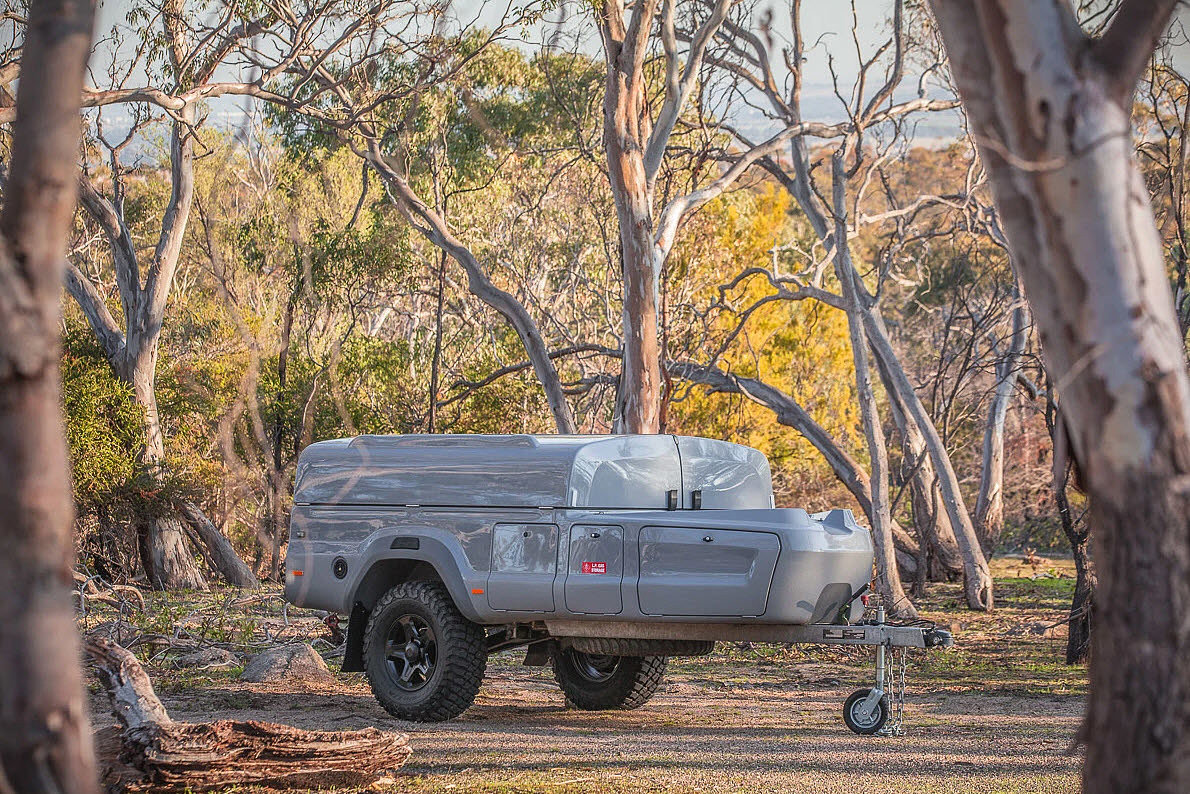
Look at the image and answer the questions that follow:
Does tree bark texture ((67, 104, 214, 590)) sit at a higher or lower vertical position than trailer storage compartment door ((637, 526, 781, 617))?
higher

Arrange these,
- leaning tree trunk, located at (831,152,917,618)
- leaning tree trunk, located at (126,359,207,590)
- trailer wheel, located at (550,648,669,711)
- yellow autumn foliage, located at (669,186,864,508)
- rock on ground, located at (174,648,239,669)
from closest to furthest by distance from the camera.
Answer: trailer wheel, located at (550,648,669,711), rock on ground, located at (174,648,239,669), leaning tree trunk, located at (831,152,917,618), leaning tree trunk, located at (126,359,207,590), yellow autumn foliage, located at (669,186,864,508)

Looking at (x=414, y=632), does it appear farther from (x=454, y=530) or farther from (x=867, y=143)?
(x=867, y=143)

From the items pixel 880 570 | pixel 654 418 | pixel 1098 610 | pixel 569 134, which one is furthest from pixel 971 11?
pixel 569 134

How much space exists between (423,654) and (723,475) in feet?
7.56

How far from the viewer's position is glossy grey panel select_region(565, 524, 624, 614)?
315 inches

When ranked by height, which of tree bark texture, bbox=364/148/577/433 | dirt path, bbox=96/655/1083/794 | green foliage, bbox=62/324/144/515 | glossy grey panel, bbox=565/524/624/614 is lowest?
dirt path, bbox=96/655/1083/794

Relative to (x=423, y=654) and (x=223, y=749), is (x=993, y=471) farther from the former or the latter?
(x=223, y=749)

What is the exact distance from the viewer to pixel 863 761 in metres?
7.39

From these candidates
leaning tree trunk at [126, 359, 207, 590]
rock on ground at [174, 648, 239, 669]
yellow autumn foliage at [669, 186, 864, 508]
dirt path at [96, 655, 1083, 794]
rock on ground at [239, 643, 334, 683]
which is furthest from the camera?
yellow autumn foliage at [669, 186, 864, 508]

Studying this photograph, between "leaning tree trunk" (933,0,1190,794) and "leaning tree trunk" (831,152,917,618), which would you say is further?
"leaning tree trunk" (831,152,917,618)

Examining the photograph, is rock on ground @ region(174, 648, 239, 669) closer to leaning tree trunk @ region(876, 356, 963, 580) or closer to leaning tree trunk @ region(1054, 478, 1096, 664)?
leaning tree trunk @ region(1054, 478, 1096, 664)

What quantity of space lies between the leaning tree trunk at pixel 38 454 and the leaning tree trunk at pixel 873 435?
13.1 metres

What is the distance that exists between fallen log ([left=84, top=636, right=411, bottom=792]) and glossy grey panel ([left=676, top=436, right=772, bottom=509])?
291cm

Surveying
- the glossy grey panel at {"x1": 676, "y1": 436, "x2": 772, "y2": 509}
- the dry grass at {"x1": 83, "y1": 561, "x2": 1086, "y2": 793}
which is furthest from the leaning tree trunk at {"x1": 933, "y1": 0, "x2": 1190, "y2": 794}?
the glossy grey panel at {"x1": 676, "y1": 436, "x2": 772, "y2": 509}
